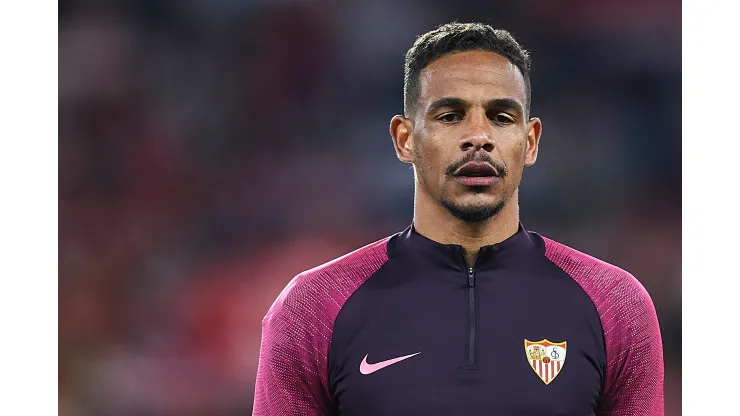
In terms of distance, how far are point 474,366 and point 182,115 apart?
1822 mm

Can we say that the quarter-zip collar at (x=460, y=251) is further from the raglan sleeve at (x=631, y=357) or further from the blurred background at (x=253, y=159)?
the blurred background at (x=253, y=159)

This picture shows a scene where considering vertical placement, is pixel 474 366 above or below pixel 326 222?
below

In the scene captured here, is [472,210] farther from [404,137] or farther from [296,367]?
[296,367]

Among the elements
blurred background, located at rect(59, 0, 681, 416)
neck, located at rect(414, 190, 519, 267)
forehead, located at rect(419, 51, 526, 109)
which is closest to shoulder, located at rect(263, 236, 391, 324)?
neck, located at rect(414, 190, 519, 267)

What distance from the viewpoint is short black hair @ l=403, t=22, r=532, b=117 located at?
224 centimetres

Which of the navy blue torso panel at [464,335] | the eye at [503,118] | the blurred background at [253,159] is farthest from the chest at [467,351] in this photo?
the blurred background at [253,159]

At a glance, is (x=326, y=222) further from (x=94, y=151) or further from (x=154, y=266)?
(x=94, y=151)

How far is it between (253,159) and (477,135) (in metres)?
1.48

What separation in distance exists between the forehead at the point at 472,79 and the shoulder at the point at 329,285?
0.42 meters

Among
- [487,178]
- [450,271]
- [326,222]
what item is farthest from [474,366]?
[326,222]

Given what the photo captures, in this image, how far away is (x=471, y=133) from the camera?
212 cm

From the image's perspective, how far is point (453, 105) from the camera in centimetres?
217

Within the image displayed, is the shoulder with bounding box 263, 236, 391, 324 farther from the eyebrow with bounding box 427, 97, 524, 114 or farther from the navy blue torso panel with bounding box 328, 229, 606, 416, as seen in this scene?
the eyebrow with bounding box 427, 97, 524, 114

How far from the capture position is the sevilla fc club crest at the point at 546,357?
210 centimetres
